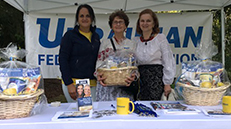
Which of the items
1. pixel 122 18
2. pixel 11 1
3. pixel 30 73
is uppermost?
pixel 11 1

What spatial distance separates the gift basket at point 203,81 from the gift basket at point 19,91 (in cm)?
102

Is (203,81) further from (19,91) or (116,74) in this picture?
(19,91)

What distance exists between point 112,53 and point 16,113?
96 cm

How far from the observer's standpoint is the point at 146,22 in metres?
2.10

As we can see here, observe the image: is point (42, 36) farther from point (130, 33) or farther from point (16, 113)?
point (16, 113)

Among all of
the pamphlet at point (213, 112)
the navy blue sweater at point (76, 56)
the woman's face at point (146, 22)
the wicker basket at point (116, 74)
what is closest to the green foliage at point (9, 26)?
the navy blue sweater at point (76, 56)

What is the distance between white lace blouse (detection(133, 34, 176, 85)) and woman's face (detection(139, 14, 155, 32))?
14 cm

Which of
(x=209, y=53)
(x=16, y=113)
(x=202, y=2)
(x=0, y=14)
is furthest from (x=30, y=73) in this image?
(x=0, y=14)

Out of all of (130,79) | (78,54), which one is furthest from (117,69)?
(78,54)

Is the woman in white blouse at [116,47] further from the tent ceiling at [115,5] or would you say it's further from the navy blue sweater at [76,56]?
the tent ceiling at [115,5]

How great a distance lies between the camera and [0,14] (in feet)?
Result: 19.7

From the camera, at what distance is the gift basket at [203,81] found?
1.45m

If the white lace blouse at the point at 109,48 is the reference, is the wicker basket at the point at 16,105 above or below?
below

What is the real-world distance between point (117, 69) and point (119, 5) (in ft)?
7.15
